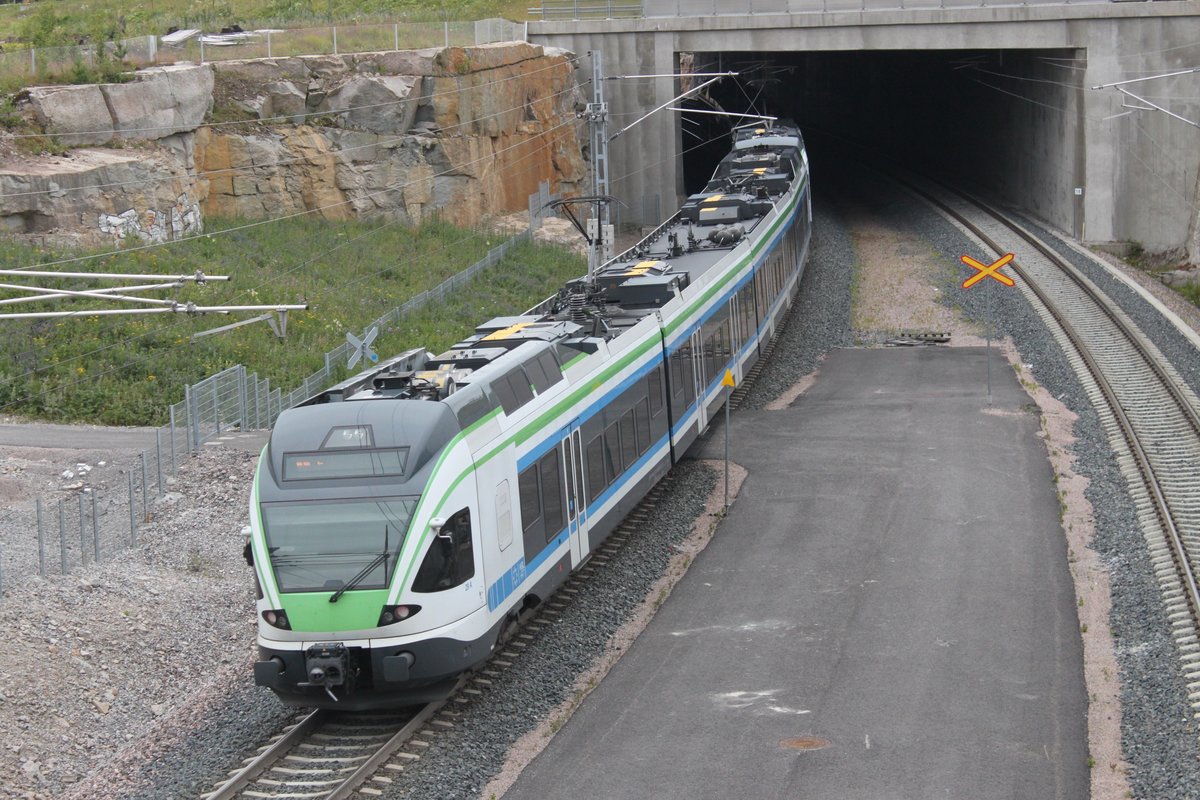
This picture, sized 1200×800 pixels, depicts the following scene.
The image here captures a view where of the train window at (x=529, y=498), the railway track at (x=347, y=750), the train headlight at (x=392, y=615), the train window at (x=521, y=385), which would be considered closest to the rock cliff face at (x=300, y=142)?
the train window at (x=521, y=385)

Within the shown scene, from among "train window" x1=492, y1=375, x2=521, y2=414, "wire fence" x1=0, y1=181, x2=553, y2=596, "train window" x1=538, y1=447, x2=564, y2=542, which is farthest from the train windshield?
"wire fence" x1=0, y1=181, x2=553, y2=596

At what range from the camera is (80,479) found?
2425cm

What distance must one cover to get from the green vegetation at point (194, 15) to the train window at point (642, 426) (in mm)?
24792

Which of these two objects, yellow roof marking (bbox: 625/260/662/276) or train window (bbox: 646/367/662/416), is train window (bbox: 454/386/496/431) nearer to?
train window (bbox: 646/367/662/416)

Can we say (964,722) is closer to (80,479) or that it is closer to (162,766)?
(162,766)

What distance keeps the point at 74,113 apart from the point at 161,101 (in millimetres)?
2610

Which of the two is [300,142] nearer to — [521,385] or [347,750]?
[521,385]

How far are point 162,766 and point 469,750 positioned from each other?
290 cm

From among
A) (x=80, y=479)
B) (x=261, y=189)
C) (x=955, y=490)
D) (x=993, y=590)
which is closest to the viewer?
(x=993, y=590)

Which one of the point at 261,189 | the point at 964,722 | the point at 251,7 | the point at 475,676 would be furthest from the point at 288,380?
the point at 251,7

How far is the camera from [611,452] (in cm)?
1958

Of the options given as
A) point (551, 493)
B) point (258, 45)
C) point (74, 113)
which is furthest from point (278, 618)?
point (258, 45)

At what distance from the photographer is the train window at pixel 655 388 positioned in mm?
21756

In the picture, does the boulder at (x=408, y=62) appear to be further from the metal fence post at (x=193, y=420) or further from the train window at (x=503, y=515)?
the train window at (x=503, y=515)
